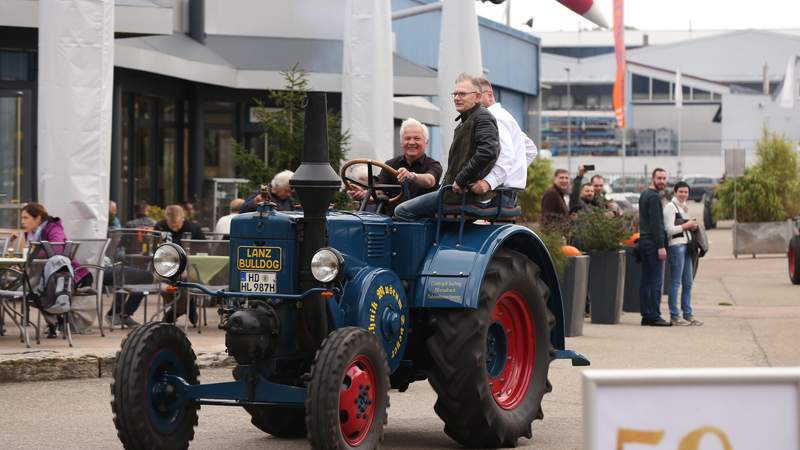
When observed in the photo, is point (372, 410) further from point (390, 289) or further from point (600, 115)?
point (600, 115)

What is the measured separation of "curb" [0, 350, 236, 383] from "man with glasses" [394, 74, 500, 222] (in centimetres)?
381

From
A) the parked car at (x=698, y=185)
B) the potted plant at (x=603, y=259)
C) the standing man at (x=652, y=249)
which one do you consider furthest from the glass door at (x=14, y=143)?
the parked car at (x=698, y=185)

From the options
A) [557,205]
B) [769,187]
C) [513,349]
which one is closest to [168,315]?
[557,205]

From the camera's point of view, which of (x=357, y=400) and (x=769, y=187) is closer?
(x=357, y=400)

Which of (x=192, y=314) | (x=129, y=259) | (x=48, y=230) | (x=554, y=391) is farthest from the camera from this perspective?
(x=192, y=314)

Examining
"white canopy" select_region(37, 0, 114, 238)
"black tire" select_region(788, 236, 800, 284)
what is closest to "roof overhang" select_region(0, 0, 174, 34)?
"white canopy" select_region(37, 0, 114, 238)

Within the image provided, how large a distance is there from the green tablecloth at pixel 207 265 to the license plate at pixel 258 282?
22.2ft

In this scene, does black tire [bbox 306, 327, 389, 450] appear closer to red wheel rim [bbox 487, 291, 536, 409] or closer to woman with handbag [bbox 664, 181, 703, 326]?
red wheel rim [bbox 487, 291, 536, 409]

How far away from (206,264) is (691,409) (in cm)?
1096

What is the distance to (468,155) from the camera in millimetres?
8383

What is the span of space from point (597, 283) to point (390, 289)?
1004cm

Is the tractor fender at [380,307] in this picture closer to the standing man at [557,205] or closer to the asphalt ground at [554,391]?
the asphalt ground at [554,391]

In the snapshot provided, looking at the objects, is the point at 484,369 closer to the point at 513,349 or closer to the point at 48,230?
the point at 513,349

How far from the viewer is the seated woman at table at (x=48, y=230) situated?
1356cm
